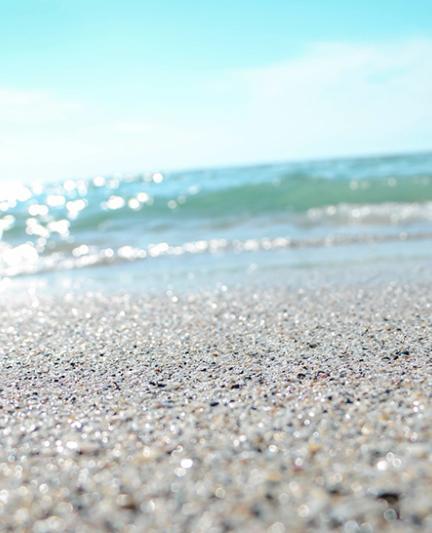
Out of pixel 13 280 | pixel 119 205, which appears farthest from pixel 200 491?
pixel 119 205

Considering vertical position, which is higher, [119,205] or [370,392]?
[119,205]

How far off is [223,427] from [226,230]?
10.2 metres

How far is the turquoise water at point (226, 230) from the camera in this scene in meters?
8.12

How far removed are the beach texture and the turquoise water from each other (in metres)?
3.31

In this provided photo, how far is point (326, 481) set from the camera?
174 centimetres

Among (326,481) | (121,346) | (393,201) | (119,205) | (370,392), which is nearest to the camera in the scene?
(326,481)

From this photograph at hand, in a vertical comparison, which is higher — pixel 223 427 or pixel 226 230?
pixel 226 230

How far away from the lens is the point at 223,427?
7.14ft

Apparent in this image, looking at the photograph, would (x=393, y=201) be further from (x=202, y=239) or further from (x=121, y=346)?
(x=121, y=346)

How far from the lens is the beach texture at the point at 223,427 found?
5.42 feet

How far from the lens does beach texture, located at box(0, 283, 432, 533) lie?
1.65 meters

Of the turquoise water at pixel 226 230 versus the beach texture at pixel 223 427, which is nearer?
the beach texture at pixel 223 427

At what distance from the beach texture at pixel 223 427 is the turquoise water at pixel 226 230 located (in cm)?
331

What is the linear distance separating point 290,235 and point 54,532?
30.3ft
